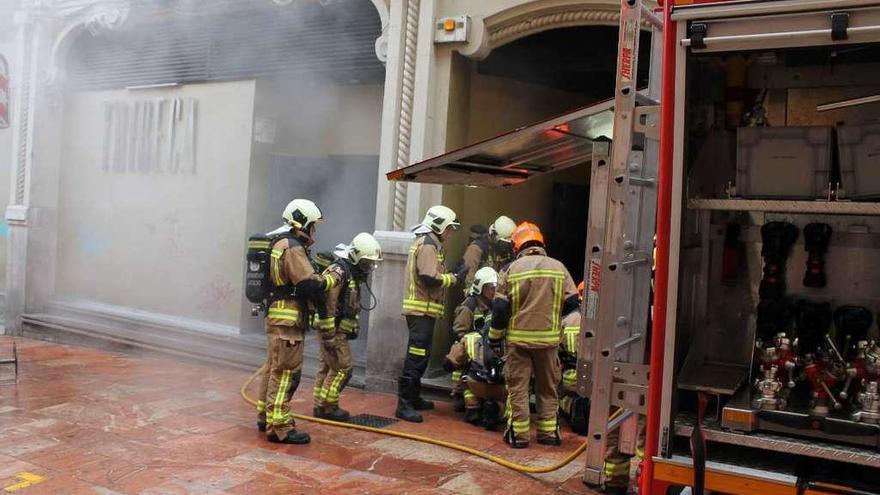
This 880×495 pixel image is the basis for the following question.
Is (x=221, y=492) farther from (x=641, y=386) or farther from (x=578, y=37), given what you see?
(x=578, y=37)

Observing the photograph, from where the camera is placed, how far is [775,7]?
288cm

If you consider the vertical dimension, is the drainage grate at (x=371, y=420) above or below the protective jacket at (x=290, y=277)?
below

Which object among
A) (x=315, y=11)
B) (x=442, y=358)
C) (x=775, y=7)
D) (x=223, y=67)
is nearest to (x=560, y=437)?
(x=442, y=358)

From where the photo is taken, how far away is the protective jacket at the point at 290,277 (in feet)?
19.6

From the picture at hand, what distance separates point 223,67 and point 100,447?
5.32 metres

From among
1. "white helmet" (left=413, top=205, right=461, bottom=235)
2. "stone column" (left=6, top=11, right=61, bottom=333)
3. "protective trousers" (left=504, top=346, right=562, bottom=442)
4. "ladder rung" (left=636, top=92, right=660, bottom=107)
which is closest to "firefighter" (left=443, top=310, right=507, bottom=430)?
"protective trousers" (left=504, top=346, right=562, bottom=442)

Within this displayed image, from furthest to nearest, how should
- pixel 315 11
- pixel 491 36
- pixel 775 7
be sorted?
pixel 315 11 → pixel 491 36 → pixel 775 7

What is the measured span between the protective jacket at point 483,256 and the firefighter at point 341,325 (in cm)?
135

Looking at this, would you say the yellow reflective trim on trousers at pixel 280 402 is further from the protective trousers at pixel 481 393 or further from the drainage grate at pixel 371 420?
the protective trousers at pixel 481 393

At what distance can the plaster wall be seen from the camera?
32.1ft

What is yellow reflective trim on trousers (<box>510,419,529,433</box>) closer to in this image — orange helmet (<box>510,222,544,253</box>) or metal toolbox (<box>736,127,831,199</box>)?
orange helmet (<box>510,222,544,253</box>)

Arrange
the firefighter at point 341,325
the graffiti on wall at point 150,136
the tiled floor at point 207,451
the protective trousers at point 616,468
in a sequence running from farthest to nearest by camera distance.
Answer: the graffiti on wall at point 150,136
the firefighter at point 341,325
the tiled floor at point 207,451
the protective trousers at point 616,468

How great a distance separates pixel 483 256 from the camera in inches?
317

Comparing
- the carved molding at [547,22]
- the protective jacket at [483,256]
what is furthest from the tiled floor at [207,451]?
the carved molding at [547,22]
